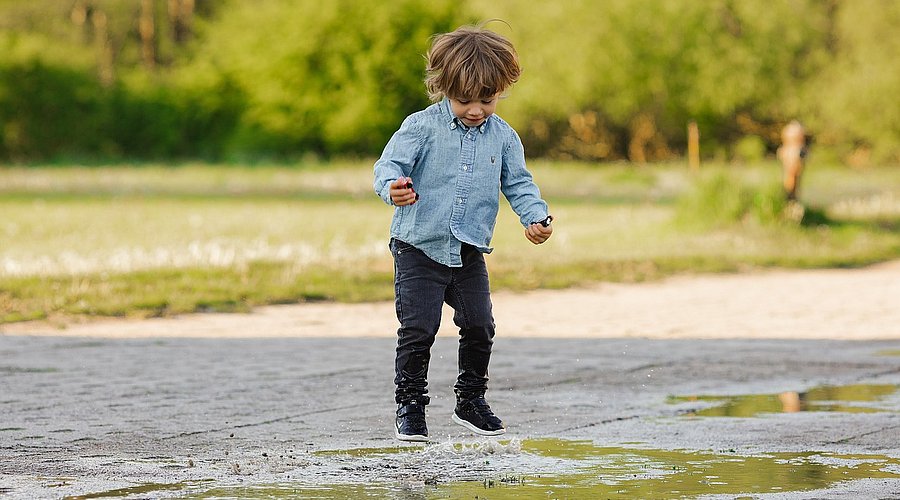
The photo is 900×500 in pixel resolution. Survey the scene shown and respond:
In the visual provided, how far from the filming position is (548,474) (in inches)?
201

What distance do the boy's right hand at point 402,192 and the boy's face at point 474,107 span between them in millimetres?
455

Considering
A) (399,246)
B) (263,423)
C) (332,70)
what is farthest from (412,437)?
(332,70)

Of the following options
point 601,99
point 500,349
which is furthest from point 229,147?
point 500,349

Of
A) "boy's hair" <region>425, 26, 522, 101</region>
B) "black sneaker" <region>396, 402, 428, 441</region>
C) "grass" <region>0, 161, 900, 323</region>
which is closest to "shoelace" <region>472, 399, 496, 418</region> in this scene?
"black sneaker" <region>396, 402, 428, 441</region>

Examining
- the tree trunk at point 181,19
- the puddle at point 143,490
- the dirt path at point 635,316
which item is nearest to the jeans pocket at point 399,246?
the puddle at point 143,490

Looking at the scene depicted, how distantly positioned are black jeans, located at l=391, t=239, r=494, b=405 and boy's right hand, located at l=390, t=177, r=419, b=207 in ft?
1.57

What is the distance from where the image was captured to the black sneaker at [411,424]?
5.69m

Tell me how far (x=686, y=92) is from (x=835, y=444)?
3934cm

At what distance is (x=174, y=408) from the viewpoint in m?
6.65

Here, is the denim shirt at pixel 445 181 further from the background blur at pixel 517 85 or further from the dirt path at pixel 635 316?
the background blur at pixel 517 85

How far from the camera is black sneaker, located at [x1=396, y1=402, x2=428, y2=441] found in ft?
18.7

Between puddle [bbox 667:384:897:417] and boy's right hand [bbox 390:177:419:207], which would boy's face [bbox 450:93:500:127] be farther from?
puddle [bbox 667:384:897:417]

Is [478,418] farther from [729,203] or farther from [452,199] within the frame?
[729,203]

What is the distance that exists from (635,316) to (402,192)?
635cm
